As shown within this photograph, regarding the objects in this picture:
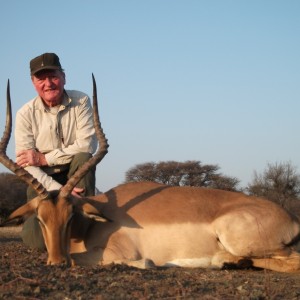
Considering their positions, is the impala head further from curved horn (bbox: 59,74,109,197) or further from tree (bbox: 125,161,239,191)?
tree (bbox: 125,161,239,191)

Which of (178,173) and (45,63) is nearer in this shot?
(45,63)

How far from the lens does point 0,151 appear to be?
5195 mm

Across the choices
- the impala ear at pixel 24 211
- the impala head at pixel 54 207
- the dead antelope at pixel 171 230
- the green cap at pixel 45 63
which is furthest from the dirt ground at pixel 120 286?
the green cap at pixel 45 63

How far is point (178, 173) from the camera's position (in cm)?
2380

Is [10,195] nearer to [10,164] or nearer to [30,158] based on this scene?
[30,158]

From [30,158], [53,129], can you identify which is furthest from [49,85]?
[30,158]

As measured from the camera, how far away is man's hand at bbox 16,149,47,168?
227 inches

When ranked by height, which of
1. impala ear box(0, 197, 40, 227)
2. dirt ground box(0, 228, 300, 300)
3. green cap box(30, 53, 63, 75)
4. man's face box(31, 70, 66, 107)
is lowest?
dirt ground box(0, 228, 300, 300)

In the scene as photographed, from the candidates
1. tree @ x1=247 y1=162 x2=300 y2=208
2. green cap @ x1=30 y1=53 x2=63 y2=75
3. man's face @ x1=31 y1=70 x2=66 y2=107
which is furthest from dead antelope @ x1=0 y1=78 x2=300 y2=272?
tree @ x1=247 y1=162 x2=300 y2=208

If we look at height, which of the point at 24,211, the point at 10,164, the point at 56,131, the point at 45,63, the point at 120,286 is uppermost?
the point at 45,63

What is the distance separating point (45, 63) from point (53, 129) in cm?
77

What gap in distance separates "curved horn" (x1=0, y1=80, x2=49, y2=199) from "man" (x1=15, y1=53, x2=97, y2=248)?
20.6 inches

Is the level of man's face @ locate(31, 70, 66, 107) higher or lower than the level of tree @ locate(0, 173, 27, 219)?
higher

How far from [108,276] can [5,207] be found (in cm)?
2120
